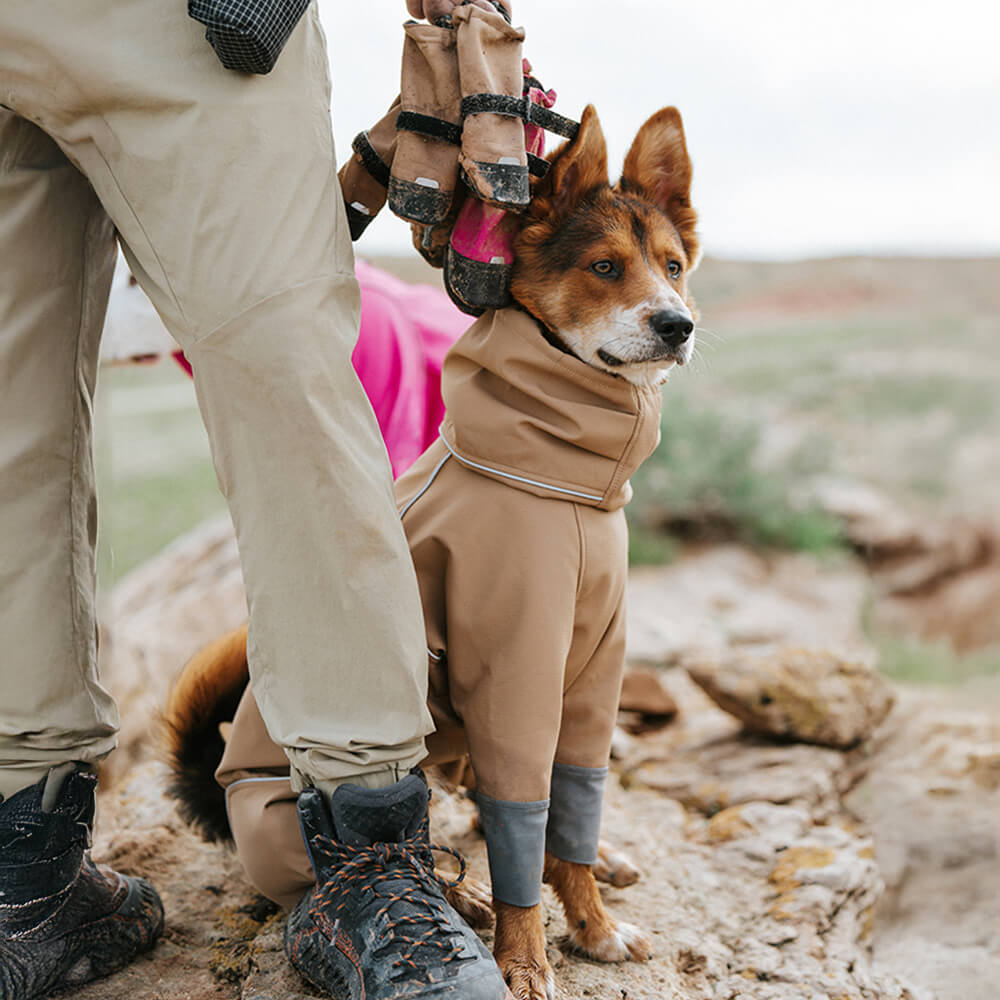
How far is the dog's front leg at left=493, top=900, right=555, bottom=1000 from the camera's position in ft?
5.87

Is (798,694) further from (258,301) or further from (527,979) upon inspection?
(258,301)

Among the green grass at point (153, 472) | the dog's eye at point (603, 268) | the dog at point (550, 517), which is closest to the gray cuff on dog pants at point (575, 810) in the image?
the dog at point (550, 517)

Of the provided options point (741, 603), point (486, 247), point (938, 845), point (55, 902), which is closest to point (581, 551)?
point (486, 247)

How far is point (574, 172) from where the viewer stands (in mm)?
1964

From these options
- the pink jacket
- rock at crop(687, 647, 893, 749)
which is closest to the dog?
the pink jacket

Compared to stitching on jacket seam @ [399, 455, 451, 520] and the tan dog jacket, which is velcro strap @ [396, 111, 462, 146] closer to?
the tan dog jacket

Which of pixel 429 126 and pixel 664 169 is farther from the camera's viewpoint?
pixel 664 169

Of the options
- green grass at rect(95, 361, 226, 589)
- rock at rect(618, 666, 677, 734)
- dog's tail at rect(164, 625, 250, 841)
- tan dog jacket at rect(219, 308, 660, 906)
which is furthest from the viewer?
green grass at rect(95, 361, 226, 589)

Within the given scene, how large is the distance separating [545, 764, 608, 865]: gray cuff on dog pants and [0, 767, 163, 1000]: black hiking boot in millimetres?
818

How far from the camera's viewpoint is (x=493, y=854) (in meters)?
1.84

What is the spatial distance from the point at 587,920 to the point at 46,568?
1214mm

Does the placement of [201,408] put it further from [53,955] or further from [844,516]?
[844,516]

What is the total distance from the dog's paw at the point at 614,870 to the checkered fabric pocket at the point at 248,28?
179cm

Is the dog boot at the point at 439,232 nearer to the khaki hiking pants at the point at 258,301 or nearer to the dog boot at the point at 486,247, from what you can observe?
the dog boot at the point at 486,247
